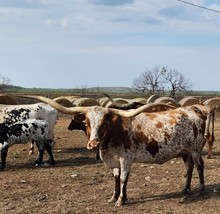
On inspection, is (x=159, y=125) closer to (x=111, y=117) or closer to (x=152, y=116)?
(x=152, y=116)

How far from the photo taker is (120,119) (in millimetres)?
8602

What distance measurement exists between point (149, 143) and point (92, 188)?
77.5 inches

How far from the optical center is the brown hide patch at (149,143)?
340 inches

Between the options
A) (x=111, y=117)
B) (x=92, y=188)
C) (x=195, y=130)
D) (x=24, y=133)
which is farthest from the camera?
(x=24, y=133)

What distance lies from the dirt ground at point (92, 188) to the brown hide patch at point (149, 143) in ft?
3.24

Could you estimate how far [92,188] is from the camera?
9859 mm

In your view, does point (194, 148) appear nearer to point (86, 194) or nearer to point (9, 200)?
point (86, 194)

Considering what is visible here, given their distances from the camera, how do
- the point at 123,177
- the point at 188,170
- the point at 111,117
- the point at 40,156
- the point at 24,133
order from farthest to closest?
the point at 40,156
the point at 24,133
the point at 188,170
the point at 123,177
the point at 111,117

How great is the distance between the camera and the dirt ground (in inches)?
329

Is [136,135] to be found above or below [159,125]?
below

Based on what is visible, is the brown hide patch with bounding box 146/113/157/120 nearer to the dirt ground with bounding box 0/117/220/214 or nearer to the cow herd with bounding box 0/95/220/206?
the cow herd with bounding box 0/95/220/206

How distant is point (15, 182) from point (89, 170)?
2083mm

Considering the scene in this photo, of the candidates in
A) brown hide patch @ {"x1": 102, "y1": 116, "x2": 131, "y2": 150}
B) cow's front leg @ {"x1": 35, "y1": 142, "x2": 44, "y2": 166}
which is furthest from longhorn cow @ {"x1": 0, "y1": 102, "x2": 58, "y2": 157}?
brown hide patch @ {"x1": 102, "y1": 116, "x2": 131, "y2": 150}

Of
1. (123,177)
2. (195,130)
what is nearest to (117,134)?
(123,177)
